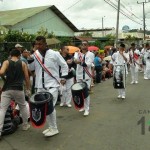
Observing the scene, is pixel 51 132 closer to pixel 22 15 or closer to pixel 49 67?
pixel 49 67

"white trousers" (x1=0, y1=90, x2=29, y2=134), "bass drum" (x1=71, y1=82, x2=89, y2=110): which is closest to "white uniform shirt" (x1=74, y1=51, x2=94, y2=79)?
"bass drum" (x1=71, y1=82, x2=89, y2=110)

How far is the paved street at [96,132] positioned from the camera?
6754 mm

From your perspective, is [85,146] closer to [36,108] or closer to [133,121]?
[36,108]

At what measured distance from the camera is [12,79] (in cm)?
748

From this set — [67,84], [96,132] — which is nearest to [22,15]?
[67,84]

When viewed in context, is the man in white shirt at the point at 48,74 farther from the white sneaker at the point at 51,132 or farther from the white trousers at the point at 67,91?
the white trousers at the point at 67,91

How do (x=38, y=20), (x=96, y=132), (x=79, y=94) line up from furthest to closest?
(x=38, y=20) < (x=79, y=94) < (x=96, y=132)

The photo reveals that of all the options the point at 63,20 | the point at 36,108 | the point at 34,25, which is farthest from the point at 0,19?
the point at 36,108

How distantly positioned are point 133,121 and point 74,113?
189 cm

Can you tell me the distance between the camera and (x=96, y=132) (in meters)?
7.68

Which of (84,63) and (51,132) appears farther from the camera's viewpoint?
(84,63)

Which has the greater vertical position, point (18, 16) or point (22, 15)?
point (22, 15)

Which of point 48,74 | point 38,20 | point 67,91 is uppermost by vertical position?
point 38,20

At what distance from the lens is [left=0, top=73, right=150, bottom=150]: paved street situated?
6.75 m
